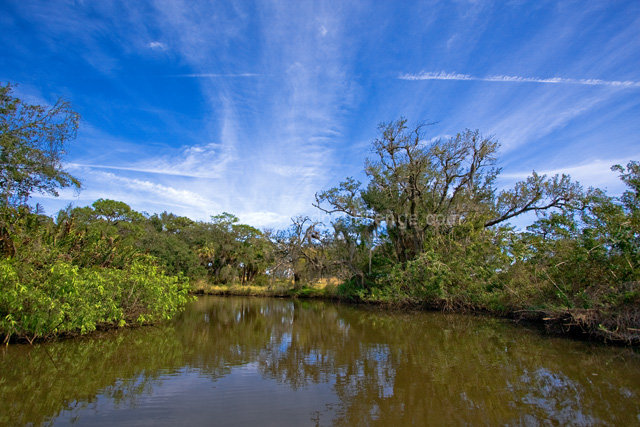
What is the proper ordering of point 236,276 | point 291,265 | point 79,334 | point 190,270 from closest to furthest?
point 79,334 < point 291,265 < point 190,270 < point 236,276

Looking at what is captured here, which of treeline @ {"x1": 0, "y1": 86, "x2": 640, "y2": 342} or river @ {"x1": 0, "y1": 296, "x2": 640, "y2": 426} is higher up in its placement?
treeline @ {"x1": 0, "y1": 86, "x2": 640, "y2": 342}

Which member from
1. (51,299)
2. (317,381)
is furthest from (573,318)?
(51,299)

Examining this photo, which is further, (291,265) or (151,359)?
(291,265)

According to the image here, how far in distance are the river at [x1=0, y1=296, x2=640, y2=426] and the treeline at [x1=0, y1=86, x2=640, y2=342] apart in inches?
43.7

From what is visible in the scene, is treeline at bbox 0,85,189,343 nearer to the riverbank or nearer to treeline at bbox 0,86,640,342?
treeline at bbox 0,86,640,342

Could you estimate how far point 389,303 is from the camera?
19.3 metres

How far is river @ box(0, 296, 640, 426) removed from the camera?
4.42 meters

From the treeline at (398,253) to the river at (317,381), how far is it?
1.11 m

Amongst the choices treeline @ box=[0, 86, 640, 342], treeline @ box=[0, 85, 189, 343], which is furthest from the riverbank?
treeline @ box=[0, 85, 189, 343]

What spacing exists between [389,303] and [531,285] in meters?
7.72

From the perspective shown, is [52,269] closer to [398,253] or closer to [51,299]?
[51,299]

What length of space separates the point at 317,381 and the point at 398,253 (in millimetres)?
18424

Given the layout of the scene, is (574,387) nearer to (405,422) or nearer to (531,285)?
(405,422)

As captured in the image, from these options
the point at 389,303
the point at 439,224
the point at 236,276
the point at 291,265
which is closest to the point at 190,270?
the point at 236,276
